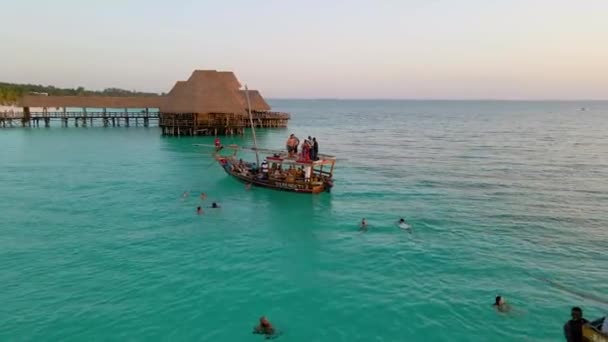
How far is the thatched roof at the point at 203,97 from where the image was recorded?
2256 inches

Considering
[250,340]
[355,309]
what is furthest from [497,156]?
[250,340]

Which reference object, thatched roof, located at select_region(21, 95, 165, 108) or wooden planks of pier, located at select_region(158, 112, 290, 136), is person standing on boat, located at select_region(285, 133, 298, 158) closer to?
wooden planks of pier, located at select_region(158, 112, 290, 136)

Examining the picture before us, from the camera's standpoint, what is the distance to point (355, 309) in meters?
13.2

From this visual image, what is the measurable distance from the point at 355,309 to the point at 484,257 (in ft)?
22.2

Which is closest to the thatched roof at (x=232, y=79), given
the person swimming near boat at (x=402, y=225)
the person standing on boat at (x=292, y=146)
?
the person standing on boat at (x=292, y=146)

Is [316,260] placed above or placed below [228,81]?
below

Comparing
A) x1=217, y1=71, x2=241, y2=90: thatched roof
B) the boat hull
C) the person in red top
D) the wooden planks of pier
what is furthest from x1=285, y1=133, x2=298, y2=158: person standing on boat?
x1=217, y1=71, x2=241, y2=90: thatched roof

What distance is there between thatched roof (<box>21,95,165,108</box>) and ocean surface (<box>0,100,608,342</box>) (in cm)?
3752

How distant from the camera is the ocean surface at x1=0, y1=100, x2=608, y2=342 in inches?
489

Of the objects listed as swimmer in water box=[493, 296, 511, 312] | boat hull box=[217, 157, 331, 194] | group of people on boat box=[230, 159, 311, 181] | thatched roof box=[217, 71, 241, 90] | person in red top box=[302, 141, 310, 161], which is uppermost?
thatched roof box=[217, 71, 241, 90]

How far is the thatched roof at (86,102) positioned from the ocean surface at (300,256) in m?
37.5

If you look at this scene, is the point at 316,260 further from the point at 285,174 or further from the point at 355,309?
the point at 285,174

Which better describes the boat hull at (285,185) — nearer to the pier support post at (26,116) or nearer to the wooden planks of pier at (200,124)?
the wooden planks of pier at (200,124)

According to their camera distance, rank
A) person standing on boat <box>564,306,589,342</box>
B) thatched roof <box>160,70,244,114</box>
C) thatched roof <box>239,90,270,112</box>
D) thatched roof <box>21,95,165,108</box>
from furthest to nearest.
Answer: thatched roof <box>239,90,270,112</box> → thatched roof <box>21,95,165,108</box> → thatched roof <box>160,70,244,114</box> → person standing on boat <box>564,306,589,342</box>
